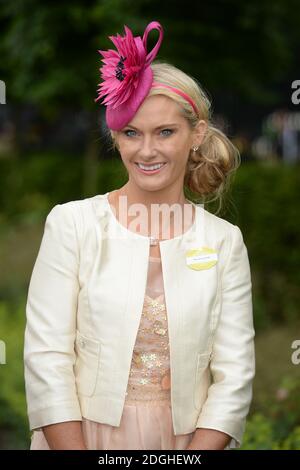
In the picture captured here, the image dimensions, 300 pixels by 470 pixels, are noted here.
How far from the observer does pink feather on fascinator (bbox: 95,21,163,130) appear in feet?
8.38

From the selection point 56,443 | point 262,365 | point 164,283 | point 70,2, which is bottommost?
point 262,365

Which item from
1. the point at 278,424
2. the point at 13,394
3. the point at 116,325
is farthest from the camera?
the point at 13,394

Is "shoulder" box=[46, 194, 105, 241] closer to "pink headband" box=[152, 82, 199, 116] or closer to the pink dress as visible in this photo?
the pink dress

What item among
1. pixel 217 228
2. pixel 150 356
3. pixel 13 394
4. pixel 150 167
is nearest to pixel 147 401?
pixel 150 356

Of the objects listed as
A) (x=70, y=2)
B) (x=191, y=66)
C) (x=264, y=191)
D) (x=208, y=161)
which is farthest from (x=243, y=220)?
(x=208, y=161)

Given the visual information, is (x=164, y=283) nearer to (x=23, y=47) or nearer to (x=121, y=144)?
(x=121, y=144)

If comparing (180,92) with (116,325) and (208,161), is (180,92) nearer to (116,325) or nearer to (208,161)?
(208,161)

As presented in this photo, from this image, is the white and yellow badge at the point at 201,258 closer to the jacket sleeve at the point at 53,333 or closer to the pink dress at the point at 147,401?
the pink dress at the point at 147,401

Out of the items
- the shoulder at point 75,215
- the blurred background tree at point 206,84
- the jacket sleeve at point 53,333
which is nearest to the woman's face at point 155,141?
the shoulder at point 75,215

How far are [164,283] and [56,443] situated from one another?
0.55 m

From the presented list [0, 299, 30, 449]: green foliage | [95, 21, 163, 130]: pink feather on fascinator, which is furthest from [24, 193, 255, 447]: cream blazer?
[0, 299, 30, 449]: green foliage

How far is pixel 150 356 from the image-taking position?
2.60m

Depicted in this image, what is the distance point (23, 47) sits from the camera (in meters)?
8.98

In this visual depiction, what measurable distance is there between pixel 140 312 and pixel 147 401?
0.89 feet
